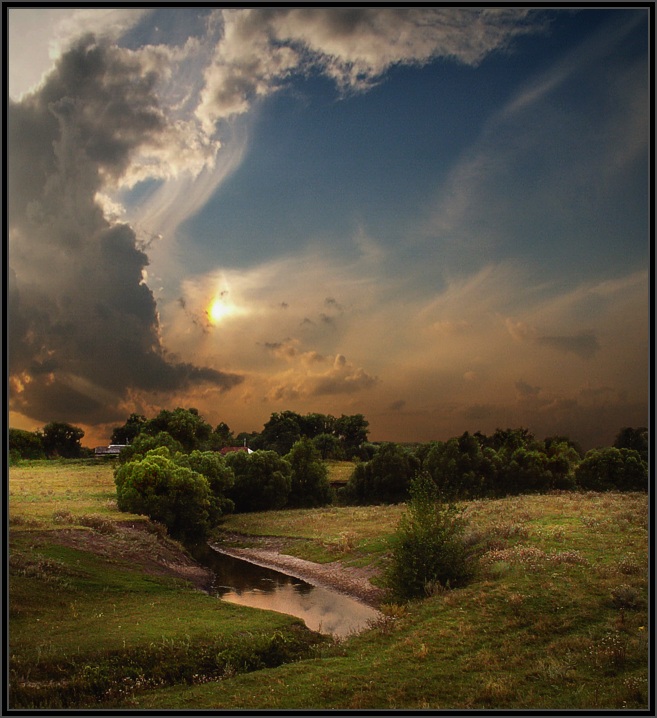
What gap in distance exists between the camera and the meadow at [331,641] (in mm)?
16766

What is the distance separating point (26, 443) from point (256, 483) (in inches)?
1148

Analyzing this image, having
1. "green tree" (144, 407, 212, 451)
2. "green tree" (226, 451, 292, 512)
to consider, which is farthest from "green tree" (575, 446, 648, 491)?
"green tree" (144, 407, 212, 451)

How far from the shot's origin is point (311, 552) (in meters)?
49.8

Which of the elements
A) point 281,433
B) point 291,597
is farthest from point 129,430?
point 291,597

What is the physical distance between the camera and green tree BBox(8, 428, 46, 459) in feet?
151

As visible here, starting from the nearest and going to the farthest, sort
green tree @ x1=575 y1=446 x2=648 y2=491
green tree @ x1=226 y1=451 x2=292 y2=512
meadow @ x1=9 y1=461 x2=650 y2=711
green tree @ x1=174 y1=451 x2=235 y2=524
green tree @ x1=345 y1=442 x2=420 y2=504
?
meadow @ x1=9 y1=461 x2=650 y2=711 → green tree @ x1=174 y1=451 x2=235 y2=524 → green tree @ x1=575 y1=446 x2=648 y2=491 → green tree @ x1=226 y1=451 x2=292 y2=512 → green tree @ x1=345 y1=442 x2=420 y2=504

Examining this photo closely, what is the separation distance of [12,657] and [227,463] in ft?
171

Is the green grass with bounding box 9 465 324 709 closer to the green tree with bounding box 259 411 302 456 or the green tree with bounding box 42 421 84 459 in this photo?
the green tree with bounding box 42 421 84 459

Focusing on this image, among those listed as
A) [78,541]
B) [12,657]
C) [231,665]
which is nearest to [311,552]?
[78,541]

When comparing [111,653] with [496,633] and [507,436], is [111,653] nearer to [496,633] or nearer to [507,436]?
[496,633]

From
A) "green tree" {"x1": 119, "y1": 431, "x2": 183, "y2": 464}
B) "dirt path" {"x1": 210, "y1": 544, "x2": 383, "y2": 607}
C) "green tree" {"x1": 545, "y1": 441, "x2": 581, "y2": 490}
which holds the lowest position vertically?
"dirt path" {"x1": 210, "y1": 544, "x2": 383, "y2": 607}

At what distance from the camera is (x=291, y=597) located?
37.2m

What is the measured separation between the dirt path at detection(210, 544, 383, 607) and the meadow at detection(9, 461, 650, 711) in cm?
195

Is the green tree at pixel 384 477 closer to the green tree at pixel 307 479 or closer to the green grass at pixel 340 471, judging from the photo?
the green tree at pixel 307 479
